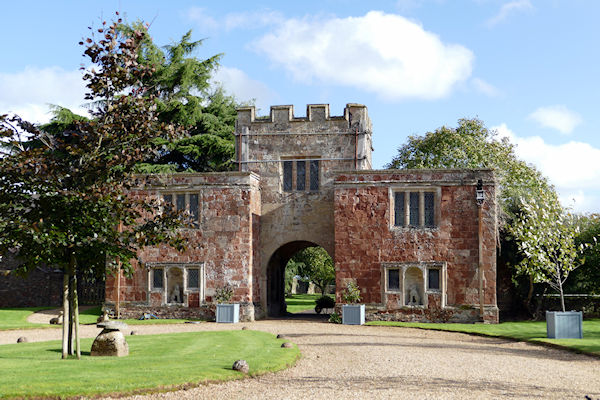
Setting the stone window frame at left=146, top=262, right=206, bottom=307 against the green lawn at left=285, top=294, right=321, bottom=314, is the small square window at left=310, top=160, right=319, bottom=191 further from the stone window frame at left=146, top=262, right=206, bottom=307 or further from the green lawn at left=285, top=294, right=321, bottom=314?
the green lawn at left=285, top=294, right=321, bottom=314

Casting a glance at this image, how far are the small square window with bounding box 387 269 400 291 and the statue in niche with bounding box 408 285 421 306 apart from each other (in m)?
0.59

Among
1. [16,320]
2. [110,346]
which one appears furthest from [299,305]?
[110,346]

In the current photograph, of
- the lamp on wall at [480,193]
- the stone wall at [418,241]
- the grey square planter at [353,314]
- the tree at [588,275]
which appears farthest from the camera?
the tree at [588,275]

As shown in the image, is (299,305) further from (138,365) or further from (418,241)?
(138,365)

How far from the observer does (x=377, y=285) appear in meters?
27.2

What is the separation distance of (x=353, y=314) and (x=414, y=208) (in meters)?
5.16

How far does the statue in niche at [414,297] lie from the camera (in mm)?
27047

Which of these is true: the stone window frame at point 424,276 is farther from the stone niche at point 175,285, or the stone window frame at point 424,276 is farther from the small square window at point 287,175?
the stone niche at point 175,285

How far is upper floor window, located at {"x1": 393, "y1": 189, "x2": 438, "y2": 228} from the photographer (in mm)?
27312

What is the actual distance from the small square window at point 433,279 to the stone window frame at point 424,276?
84 millimetres

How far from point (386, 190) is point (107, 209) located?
50.1 feet

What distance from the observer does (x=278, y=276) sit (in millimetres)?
33219

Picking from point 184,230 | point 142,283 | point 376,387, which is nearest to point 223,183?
point 184,230

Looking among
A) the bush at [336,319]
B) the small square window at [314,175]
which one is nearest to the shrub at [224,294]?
the bush at [336,319]
